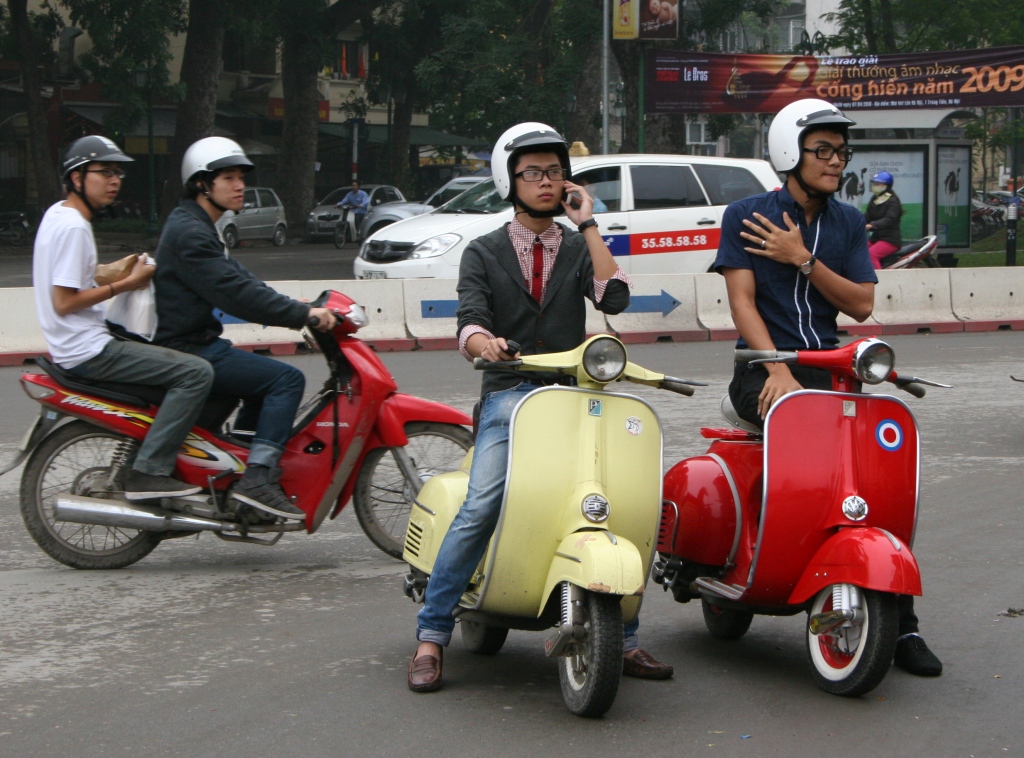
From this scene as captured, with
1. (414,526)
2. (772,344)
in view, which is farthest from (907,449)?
(414,526)

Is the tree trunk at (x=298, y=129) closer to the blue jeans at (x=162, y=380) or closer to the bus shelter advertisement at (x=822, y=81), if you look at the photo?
the bus shelter advertisement at (x=822, y=81)

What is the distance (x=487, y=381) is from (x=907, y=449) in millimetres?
1298

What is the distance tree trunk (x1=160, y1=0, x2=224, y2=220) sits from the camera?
108 ft

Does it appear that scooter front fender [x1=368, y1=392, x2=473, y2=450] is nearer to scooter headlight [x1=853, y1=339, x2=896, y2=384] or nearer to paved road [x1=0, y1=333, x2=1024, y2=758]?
paved road [x1=0, y1=333, x2=1024, y2=758]

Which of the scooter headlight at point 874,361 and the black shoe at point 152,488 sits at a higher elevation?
the scooter headlight at point 874,361

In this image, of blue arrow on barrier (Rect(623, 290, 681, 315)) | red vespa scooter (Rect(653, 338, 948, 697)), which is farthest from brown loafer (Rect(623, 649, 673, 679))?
blue arrow on barrier (Rect(623, 290, 681, 315))

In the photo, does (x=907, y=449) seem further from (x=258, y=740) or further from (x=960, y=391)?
(x=960, y=391)

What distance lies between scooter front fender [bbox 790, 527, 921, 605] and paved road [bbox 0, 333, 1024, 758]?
15.0 inches

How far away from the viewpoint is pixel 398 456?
18.8ft

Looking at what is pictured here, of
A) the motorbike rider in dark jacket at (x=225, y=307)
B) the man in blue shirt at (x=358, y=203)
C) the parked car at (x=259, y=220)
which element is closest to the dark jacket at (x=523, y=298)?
the motorbike rider in dark jacket at (x=225, y=307)

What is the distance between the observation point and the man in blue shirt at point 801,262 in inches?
168

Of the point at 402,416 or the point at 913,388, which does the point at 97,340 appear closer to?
the point at 402,416

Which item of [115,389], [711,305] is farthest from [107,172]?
[711,305]

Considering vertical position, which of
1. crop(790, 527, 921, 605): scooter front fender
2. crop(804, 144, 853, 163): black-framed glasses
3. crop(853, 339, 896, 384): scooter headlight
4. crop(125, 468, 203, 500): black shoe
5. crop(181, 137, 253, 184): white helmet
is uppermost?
crop(181, 137, 253, 184): white helmet
